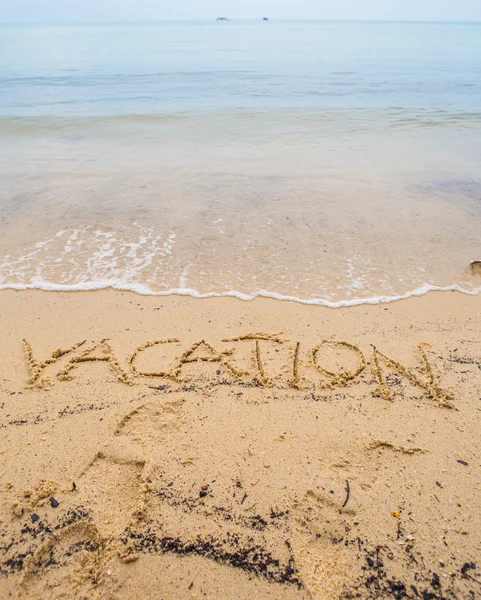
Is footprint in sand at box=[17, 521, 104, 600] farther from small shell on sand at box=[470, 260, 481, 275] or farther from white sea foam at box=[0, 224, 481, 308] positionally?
small shell on sand at box=[470, 260, 481, 275]

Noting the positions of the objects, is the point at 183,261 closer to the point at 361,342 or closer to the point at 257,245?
the point at 257,245

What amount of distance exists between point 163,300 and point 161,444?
174 cm

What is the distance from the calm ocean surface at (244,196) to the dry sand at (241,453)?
735mm

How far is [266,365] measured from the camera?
3.14 metres

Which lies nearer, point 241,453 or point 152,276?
point 241,453

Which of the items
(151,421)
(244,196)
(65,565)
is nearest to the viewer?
(65,565)

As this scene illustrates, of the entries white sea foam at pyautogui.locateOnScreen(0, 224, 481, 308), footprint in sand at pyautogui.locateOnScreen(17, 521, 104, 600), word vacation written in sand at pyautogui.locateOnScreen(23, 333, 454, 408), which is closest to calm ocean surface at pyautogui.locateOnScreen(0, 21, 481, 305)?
white sea foam at pyautogui.locateOnScreen(0, 224, 481, 308)

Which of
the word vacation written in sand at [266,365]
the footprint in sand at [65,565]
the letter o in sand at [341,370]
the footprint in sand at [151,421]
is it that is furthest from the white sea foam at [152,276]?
the footprint in sand at [65,565]

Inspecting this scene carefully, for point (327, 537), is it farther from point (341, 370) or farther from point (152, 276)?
point (152, 276)

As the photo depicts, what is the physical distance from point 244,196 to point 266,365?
378 centimetres

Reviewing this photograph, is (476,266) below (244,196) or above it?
below

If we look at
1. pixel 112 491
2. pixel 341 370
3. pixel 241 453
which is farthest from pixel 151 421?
pixel 341 370

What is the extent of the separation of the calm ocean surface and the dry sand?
73 cm

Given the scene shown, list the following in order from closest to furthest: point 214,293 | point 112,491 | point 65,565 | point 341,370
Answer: point 65,565 < point 112,491 < point 341,370 < point 214,293
